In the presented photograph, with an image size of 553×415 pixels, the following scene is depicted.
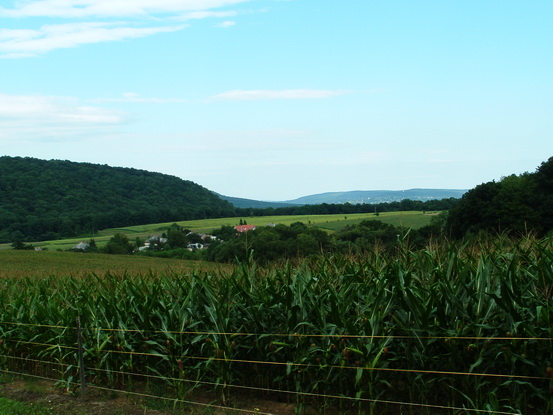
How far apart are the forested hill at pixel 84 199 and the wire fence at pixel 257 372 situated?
70.6 metres

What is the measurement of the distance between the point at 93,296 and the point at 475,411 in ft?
21.9

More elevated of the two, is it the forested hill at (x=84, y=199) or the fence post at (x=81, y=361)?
the forested hill at (x=84, y=199)

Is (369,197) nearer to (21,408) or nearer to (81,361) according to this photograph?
(81,361)

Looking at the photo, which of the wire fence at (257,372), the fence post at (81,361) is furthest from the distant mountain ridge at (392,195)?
the fence post at (81,361)

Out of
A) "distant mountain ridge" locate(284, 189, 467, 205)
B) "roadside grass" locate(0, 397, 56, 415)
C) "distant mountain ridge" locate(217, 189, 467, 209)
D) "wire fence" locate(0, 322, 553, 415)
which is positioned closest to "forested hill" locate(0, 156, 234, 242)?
"distant mountain ridge" locate(217, 189, 467, 209)

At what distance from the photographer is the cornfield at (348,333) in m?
5.20

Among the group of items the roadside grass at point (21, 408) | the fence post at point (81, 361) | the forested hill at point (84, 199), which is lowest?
the roadside grass at point (21, 408)

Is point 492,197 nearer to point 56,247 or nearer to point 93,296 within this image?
point 93,296

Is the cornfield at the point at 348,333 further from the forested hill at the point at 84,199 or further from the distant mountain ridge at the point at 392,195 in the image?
the forested hill at the point at 84,199

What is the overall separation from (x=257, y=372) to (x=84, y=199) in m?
94.8

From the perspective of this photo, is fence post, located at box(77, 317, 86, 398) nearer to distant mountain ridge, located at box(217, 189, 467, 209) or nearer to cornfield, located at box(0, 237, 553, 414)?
cornfield, located at box(0, 237, 553, 414)

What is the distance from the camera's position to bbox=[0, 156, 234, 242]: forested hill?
78438 mm

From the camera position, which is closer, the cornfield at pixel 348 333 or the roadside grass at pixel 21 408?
the cornfield at pixel 348 333

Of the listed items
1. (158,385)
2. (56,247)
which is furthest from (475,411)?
(56,247)
